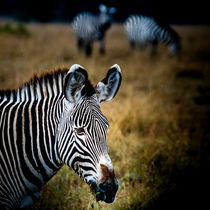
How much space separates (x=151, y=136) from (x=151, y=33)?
336 inches

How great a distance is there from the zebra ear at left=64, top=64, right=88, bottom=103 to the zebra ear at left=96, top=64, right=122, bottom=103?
252 mm

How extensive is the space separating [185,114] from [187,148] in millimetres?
1765

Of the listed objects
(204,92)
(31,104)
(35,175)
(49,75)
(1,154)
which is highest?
(49,75)

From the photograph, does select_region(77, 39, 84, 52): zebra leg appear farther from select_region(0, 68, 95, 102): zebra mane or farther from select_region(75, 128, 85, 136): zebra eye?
select_region(75, 128, 85, 136): zebra eye

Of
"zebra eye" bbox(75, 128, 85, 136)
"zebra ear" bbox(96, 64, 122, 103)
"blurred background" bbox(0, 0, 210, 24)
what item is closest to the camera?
"zebra eye" bbox(75, 128, 85, 136)

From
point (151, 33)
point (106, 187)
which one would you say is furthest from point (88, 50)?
point (106, 187)

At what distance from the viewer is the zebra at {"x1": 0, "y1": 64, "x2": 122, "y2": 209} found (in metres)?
1.94

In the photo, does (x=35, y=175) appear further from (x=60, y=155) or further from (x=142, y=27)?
(x=142, y=27)

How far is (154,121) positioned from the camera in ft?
17.6

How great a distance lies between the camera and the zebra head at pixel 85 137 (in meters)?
1.88

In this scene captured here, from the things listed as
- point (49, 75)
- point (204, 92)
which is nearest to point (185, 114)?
point (204, 92)

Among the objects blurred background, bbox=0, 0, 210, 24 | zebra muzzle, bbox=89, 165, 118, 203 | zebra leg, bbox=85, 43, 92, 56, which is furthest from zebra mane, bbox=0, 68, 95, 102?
blurred background, bbox=0, 0, 210, 24

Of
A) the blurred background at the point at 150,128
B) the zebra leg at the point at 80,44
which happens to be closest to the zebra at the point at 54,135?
the blurred background at the point at 150,128

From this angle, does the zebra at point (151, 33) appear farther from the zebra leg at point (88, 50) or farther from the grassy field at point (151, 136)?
the zebra leg at point (88, 50)
